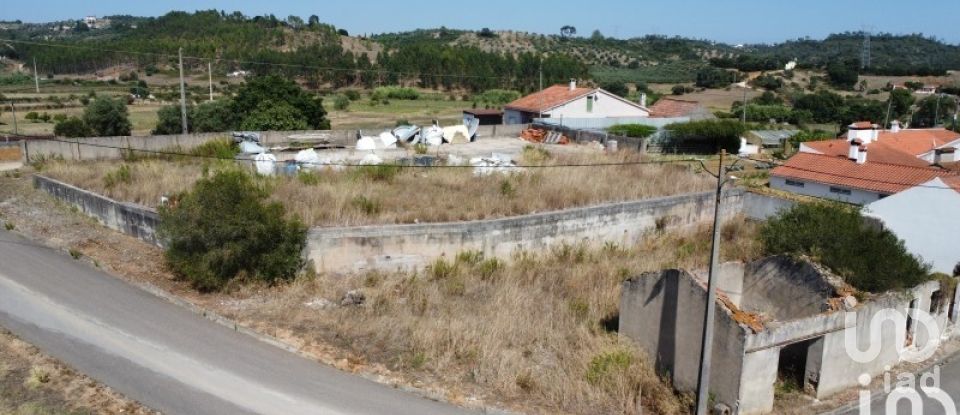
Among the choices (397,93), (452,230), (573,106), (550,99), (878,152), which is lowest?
(452,230)

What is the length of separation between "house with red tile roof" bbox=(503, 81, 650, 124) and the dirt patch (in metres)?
31.3

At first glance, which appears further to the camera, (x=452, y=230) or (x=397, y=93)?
(x=397, y=93)

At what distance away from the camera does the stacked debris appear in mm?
33156

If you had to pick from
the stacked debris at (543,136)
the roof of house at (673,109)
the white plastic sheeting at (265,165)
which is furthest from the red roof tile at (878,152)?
the white plastic sheeting at (265,165)

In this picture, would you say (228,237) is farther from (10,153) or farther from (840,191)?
(840,191)

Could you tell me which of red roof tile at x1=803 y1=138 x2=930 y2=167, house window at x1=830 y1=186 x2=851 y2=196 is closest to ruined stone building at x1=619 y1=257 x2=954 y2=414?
house window at x1=830 y1=186 x2=851 y2=196

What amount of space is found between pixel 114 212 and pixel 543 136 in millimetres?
20283

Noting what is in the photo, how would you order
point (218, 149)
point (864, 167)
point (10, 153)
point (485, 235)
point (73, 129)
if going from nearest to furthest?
point (485, 235), point (864, 167), point (10, 153), point (218, 149), point (73, 129)

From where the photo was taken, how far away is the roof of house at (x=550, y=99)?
3994cm

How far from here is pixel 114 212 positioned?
18.9 metres

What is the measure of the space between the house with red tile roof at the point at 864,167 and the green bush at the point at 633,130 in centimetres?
829

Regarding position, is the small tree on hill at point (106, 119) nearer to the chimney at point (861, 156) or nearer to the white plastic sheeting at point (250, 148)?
the white plastic sheeting at point (250, 148)

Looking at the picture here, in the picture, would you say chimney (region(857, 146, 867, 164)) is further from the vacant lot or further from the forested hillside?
the forested hillside

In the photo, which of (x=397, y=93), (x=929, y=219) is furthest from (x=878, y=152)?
(x=397, y=93)
